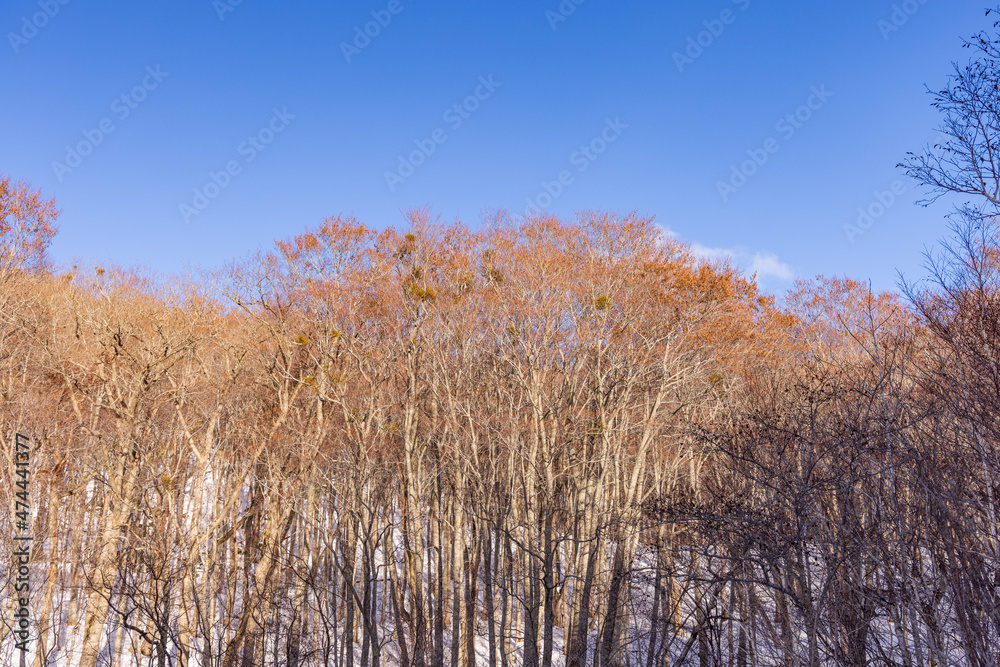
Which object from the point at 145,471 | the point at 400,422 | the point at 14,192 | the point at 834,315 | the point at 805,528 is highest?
the point at 14,192

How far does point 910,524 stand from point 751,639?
3.27m

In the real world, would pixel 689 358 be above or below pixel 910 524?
above

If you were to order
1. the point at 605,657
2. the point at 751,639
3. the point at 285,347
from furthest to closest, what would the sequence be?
the point at 285,347
the point at 605,657
the point at 751,639

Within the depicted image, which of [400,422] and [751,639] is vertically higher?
[400,422]

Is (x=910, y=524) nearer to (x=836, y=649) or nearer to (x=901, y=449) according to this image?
(x=901, y=449)

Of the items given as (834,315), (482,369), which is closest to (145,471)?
(482,369)

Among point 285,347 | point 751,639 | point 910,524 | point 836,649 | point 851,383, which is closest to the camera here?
point 836,649

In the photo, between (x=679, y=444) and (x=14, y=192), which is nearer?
(x=679, y=444)

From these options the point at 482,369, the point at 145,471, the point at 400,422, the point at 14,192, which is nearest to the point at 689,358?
the point at 482,369

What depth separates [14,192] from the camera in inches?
847

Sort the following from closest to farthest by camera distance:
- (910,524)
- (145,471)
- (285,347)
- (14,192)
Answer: (910,524)
(145,471)
(285,347)
(14,192)

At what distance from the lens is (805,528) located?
9.27 metres

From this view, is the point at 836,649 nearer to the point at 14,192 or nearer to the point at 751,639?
the point at 751,639

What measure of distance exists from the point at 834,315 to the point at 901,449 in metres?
15.7
